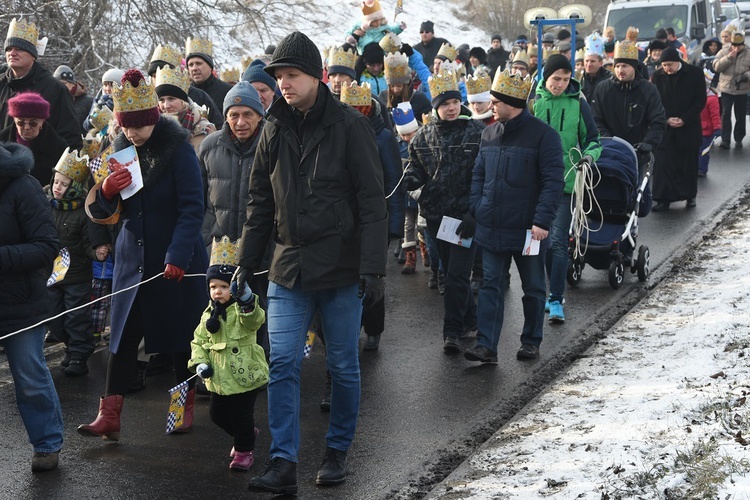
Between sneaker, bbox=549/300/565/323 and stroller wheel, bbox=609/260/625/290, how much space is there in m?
1.14

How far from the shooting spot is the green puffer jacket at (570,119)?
9.12 meters

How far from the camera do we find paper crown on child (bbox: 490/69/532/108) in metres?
7.71

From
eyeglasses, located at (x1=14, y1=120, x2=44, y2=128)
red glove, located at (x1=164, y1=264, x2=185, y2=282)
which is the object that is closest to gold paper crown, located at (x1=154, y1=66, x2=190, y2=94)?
eyeglasses, located at (x1=14, y1=120, x2=44, y2=128)

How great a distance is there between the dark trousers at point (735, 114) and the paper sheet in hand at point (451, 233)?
12.2 meters

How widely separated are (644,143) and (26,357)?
6.69m

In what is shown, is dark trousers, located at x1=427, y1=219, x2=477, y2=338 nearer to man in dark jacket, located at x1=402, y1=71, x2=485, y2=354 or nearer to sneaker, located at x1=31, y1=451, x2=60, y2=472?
man in dark jacket, located at x1=402, y1=71, x2=485, y2=354

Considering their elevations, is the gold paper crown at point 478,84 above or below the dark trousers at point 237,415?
above

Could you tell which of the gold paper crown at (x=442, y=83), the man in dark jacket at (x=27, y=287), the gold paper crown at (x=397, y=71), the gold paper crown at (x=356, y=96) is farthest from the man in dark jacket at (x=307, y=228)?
the gold paper crown at (x=397, y=71)

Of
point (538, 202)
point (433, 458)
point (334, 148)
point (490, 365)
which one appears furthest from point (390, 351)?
point (334, 148)

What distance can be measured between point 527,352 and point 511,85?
182 cm

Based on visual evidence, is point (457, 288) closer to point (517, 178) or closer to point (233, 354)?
point (517, 178)

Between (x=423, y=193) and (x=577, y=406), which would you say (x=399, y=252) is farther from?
(x=577, y=406)

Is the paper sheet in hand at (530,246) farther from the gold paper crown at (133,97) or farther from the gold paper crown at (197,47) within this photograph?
the gold paper crown at (197,47)

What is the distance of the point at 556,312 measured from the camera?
352 inches
